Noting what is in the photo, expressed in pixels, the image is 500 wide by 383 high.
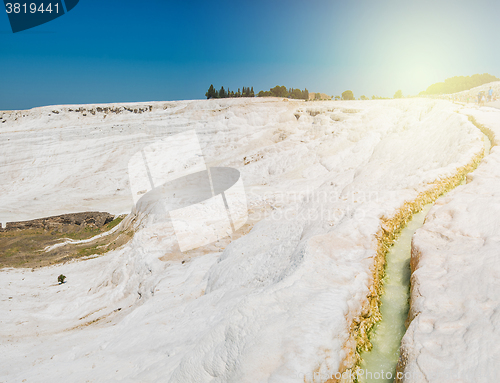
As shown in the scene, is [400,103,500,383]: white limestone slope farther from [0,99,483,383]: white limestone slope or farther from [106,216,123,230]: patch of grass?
[106,216,123,230]: patch of grass

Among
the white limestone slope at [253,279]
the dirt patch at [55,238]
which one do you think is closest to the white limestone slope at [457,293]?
the white limestone slope at [253,279]

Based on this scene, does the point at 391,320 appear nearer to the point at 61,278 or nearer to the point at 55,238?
the point at 61,278

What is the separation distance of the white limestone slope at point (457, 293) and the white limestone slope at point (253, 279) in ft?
3.22

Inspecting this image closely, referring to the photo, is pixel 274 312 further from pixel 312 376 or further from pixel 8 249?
pixel 8 249

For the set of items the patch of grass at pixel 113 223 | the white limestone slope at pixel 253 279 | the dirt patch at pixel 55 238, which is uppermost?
the white limestone slope at pixel 253 279

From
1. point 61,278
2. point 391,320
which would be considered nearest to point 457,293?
point 391,320

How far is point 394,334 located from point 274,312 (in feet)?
7.17

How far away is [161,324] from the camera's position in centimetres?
740

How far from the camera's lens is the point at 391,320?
544 centimetres

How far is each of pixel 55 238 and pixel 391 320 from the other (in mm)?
23675

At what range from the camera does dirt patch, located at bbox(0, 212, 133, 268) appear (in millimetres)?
18703

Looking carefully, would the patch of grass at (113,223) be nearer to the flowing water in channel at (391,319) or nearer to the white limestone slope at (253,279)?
the white limestone slope at (253,279)

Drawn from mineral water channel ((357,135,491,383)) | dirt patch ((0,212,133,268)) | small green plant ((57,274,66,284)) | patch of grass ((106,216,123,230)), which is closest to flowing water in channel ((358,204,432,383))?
mineral water channel ((357,135,491,383))

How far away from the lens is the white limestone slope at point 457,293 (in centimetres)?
354
